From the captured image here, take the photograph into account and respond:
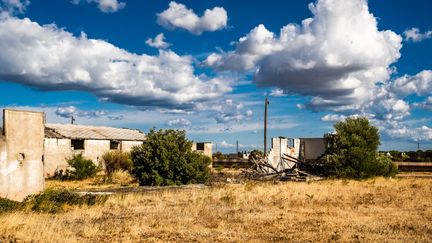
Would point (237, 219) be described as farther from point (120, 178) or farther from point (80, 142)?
point (80, 142)

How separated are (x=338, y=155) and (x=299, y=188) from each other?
884 cm

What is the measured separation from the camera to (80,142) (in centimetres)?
3734

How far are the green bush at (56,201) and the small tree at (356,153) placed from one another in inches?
710

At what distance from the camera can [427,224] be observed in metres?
12.9

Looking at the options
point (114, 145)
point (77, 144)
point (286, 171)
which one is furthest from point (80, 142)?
point (286, 171)

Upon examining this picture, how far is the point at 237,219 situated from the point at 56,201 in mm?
6880

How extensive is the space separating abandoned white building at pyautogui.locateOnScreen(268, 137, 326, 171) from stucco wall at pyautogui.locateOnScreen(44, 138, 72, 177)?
1601 centimetres

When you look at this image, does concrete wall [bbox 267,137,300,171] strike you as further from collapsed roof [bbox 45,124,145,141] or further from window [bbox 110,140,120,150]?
window [bbox 110,140,120,150]

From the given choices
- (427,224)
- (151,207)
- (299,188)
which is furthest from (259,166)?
(427,224)

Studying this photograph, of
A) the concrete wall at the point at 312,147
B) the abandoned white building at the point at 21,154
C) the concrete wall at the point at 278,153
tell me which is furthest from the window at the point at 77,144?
the concrete wall at the point at 312,147

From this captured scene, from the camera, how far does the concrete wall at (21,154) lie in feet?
51.5

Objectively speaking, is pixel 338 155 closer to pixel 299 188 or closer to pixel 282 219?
pixel 299 188

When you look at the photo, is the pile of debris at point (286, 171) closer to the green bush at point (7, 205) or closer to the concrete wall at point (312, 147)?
the concrete wall at point (312, 147)

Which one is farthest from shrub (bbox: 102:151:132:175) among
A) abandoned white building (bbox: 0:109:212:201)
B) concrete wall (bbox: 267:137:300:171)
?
abandoned white building (bbox: 0:109:212:201)
